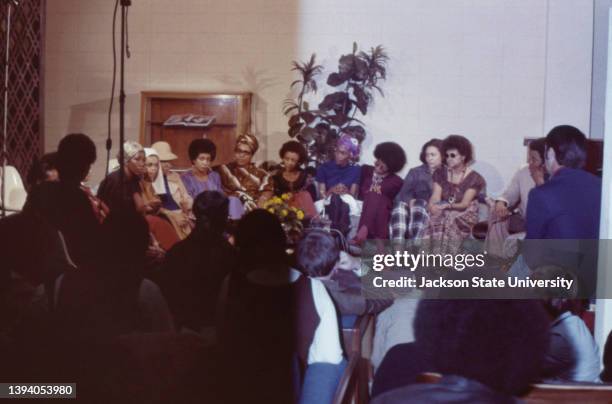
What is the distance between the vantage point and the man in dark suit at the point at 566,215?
250 centimetres

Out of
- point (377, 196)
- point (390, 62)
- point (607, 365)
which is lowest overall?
point (607, 365)

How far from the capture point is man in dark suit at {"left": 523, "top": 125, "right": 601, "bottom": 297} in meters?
2.50

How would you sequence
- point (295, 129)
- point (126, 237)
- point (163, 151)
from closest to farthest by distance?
point (126, 237) → point (163, 151) → point (295, 129)

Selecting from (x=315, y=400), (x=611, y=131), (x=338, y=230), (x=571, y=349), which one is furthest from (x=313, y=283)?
(x=338, y=230)

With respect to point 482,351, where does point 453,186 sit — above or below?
above

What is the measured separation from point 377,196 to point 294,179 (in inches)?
20.2

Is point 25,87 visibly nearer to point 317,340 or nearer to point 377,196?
point 377,196

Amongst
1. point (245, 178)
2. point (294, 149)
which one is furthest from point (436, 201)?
point (245, 178)

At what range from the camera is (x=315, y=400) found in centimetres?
174

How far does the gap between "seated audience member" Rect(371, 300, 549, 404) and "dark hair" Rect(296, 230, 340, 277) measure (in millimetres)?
1118

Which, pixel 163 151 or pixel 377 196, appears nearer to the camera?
pixel 377 196

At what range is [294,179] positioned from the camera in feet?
13.8

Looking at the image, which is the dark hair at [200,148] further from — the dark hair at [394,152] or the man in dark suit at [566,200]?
the man in dark suit at [566,200]

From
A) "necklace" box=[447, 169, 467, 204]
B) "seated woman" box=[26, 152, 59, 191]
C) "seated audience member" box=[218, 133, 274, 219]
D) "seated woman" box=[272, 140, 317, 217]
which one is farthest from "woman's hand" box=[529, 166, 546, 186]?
"seated woman" box=[26, 152, 59, 191]
